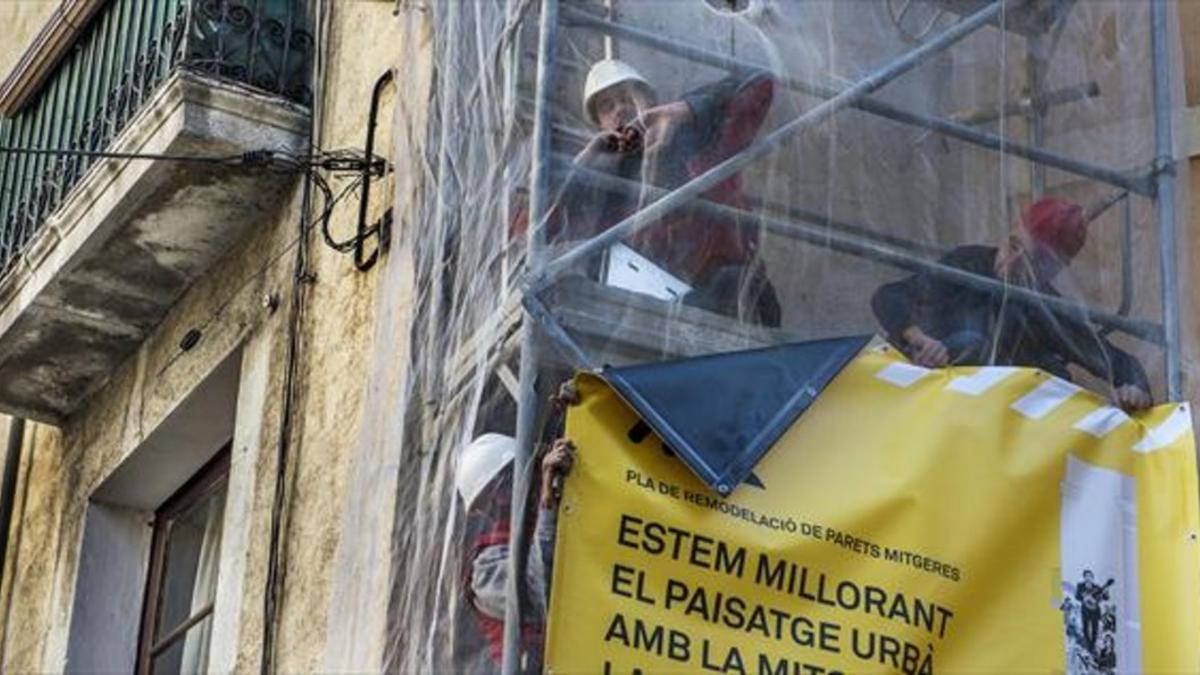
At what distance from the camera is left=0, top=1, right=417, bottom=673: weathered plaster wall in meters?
10.3

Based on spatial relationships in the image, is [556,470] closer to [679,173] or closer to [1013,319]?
[679,173]

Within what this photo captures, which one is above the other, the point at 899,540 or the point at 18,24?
the point at 18,24

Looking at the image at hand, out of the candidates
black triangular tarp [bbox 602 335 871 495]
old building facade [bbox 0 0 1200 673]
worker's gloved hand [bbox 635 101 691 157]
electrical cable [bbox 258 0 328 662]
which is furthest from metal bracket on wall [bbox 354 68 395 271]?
black triangular tarp [bbox 602 335 871 495]

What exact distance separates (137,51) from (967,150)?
3.83 metres

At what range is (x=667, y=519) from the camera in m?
7.91

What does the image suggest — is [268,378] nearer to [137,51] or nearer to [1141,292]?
[137,51]

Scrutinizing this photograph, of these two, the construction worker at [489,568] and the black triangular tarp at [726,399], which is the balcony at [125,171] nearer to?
the construction worker at [489,568]

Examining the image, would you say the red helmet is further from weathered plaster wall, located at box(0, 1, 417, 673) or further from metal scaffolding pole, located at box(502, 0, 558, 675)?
weathered plaster wall, located at box(0, 1, 417, 673)

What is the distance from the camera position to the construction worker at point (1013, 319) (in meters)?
8.87

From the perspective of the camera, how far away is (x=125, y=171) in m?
11.5

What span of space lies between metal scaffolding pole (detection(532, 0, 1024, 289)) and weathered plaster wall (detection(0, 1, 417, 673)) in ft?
4.81

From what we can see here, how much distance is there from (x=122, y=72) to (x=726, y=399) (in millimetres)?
4699

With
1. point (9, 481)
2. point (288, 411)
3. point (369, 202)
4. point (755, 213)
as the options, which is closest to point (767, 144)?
point (755, 213)

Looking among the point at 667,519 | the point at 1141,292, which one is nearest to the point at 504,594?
the point at 667,519
